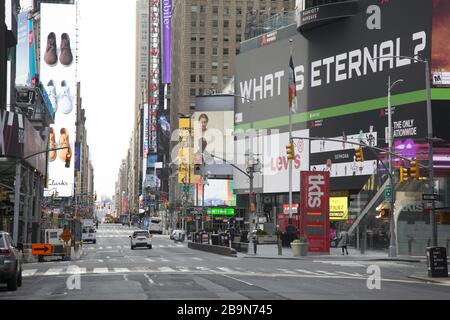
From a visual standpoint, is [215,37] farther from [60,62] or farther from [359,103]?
[359,103]

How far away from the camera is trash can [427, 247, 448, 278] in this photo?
30859 mm

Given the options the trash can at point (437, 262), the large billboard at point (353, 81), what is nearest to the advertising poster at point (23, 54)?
the large billboard at point (353, 81)

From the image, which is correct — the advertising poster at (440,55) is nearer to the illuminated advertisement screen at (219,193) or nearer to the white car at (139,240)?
the white car at (139,240)

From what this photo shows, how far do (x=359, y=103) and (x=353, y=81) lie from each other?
2.92 meters

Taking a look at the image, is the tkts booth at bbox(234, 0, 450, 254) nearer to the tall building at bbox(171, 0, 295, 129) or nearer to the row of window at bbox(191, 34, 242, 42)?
the row of window at bbox(191, 34, 242, 42)

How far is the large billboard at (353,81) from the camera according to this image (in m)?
76.1

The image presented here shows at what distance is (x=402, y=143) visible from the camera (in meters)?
76.1

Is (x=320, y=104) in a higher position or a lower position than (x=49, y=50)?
lower

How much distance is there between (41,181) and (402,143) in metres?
37.5

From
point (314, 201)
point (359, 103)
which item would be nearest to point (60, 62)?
point (359, 103)

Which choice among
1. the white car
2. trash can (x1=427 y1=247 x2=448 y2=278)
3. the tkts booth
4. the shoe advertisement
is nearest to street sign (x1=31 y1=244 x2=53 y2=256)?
the white car

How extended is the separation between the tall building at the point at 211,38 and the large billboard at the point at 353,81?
2640 inches
